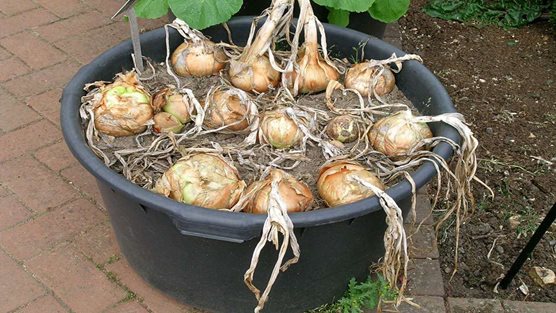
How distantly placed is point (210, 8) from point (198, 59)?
232 millimetres

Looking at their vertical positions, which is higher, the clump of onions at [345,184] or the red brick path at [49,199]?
the clump of onions at [345,184]

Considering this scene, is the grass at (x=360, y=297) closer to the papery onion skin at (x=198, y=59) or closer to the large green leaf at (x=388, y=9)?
the papery onion skin at (x=198, y=59)

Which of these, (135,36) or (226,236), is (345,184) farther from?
(135,36)

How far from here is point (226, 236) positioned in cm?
185

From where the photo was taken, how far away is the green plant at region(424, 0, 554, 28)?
427 centimetres

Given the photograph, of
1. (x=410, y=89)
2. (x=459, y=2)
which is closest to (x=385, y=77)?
(x=410, y=89)

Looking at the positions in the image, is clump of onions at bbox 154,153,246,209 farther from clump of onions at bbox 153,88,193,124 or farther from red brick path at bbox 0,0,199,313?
red brick path at bbox 0,0,199,313

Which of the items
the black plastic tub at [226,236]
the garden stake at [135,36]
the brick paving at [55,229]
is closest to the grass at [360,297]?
the black plastic tub at [226,236]

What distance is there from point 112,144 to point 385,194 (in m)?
0.95

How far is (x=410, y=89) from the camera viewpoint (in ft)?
8.27

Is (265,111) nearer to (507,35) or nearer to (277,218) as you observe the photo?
(277,218)

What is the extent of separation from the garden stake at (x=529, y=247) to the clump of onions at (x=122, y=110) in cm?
142

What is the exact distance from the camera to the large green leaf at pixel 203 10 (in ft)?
7.57

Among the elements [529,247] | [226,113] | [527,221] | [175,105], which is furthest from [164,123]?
[527,221]
